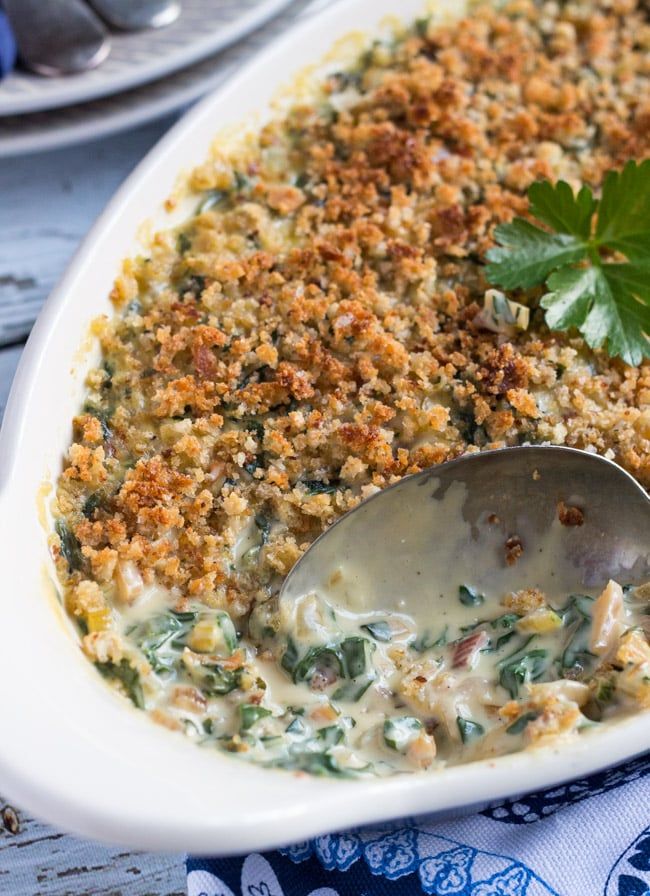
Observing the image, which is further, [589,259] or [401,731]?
[589,259]

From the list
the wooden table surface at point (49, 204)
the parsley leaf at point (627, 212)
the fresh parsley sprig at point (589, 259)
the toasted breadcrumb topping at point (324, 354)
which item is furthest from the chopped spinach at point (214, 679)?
the parsley leaf at point (627, 212)

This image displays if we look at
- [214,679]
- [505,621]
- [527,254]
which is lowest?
[505,621]

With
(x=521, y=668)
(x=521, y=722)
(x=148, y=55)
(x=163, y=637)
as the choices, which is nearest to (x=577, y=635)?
(x=521, y=668)

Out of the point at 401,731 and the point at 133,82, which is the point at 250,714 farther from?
the point at 133,82

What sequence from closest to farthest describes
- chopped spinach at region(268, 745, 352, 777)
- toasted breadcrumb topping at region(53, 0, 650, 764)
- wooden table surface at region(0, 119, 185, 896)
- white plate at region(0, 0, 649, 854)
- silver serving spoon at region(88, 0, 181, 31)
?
1. white plate at region(0, 0, 649, 854)
2. chopped spinach at region(268, 745, 352, 777)
3. toasted breadcrumb topping at region(53, 0, 650, 764)
4. wooden table surface at region(0, 119, 185, 896)
5. silver serving spoon at region(88, 0, 181, 31)

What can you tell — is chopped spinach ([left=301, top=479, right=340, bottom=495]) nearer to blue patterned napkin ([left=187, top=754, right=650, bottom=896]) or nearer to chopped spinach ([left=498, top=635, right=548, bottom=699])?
chopped spinach ([left=498, top=635, right=548, bottom=699])

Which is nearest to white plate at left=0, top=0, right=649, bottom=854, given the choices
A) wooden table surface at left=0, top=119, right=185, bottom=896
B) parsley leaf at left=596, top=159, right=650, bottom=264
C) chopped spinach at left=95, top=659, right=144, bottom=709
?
chopped spinach at left=95, top=659, right=144, bottom=709
